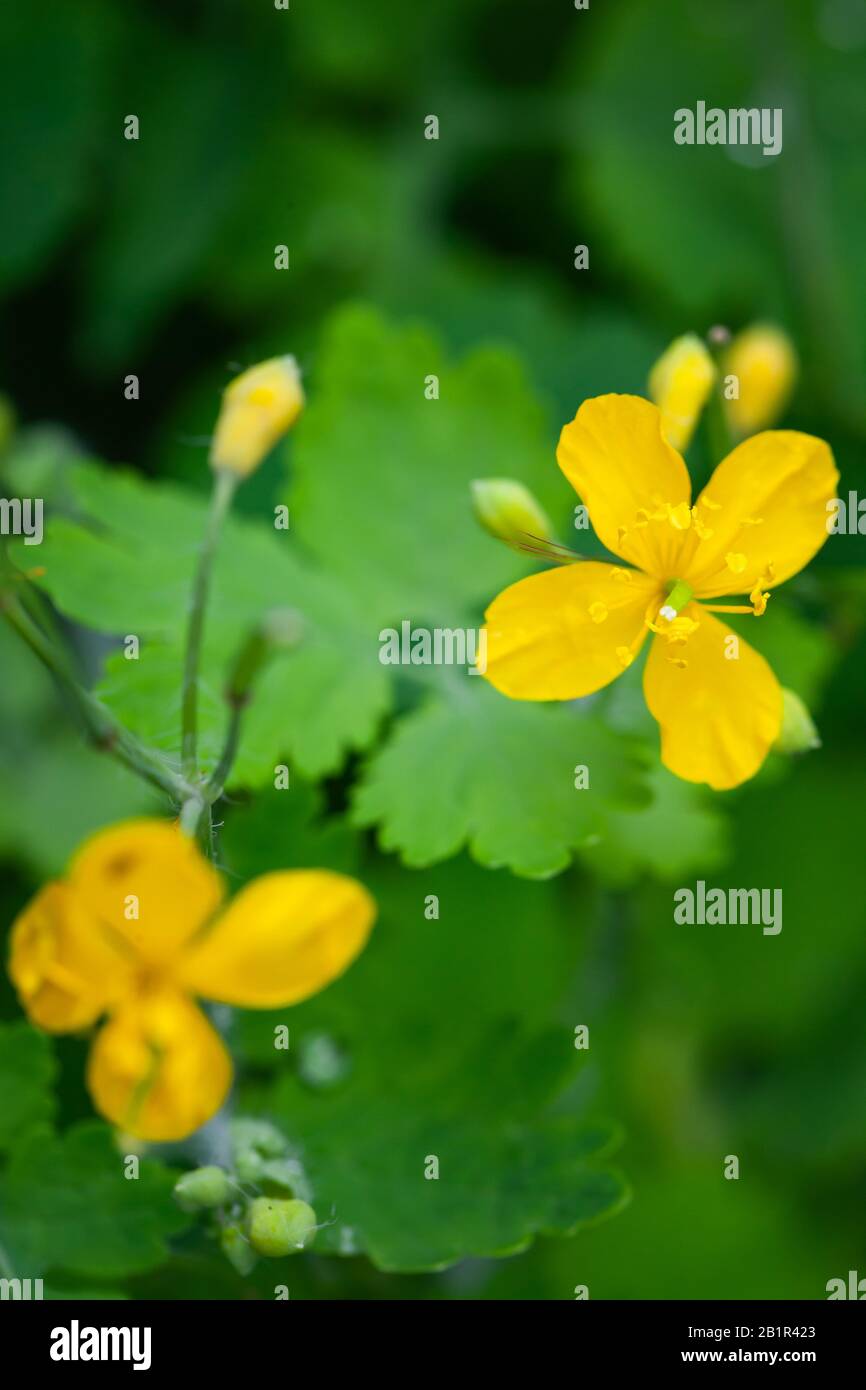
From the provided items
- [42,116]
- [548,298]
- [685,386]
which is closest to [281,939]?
[685,386]

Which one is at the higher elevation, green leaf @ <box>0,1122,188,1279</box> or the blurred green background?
the blurred green background

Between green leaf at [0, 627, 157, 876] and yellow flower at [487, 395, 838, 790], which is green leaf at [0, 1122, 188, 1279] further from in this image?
green leaf at [0, 627, 157, 876]

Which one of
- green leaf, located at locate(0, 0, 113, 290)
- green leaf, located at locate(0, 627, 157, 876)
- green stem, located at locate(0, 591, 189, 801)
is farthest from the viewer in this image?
green leaf, located at locate(0, 0, 113, 290)

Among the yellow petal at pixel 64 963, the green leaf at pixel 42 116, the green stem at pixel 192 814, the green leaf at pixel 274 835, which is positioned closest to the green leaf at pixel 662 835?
the green leaf at pixel 274 835

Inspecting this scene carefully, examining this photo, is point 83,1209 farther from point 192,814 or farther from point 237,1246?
point 192,814

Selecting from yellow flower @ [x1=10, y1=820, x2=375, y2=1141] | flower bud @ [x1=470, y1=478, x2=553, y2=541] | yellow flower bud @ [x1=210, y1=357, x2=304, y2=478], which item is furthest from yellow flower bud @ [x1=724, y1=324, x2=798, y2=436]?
yellow flower @ [x1=10, y1=820, x2=375, y2=1141]

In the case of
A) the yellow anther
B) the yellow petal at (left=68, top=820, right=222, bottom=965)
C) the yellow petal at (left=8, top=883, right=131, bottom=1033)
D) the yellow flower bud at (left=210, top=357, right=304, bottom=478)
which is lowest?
the yellow petal at (left=8, top=883, right=131, bottom=1033)

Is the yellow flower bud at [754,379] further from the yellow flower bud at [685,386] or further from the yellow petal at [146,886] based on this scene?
the yellow petal at [146,886]
